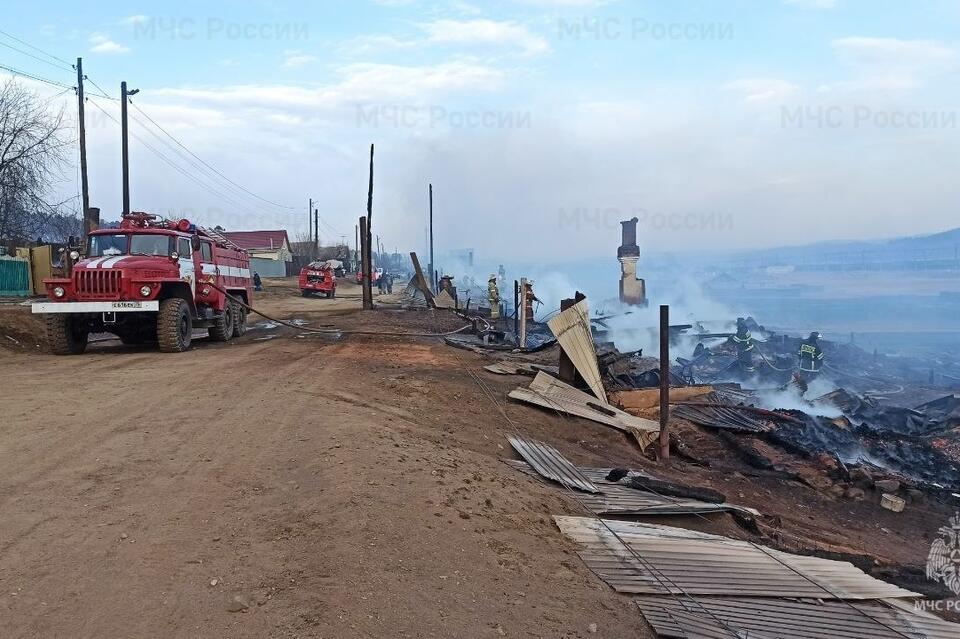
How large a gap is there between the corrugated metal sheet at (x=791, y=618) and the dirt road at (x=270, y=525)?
9.8 inches

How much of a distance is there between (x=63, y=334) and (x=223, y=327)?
3.84m

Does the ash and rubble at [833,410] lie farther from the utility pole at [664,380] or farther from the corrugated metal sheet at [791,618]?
the corrugated metal sheet at [791,618]

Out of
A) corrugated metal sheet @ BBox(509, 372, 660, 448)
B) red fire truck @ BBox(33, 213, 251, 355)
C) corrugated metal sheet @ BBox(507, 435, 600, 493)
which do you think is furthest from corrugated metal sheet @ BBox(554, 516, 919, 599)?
red fire truck @ BBox(33, 213, 251, 355)

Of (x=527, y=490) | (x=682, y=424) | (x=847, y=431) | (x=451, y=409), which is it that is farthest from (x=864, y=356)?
(x=527, y=490)

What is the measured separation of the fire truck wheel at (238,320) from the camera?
56.8ft

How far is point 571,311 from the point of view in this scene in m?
11.9

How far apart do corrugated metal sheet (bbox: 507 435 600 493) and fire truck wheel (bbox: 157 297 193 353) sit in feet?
24.6

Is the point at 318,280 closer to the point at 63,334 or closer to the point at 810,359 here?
the point at 810,359

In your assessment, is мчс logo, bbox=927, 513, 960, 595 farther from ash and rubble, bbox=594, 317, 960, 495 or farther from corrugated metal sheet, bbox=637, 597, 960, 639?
corrugated metal sheet, bbox=637, 597, 960, 639

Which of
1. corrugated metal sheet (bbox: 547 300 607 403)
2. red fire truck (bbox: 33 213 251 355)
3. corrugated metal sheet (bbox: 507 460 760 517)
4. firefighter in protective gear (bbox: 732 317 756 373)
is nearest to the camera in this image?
corrugated metal sheet (bbox: 507 460 760 517)

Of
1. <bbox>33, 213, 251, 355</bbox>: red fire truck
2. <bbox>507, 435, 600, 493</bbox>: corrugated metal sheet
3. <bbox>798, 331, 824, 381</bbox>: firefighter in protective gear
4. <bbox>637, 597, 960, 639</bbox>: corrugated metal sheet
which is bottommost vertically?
<bbox>798, 331, 824, 381</bbox>: firefighter in protective gear

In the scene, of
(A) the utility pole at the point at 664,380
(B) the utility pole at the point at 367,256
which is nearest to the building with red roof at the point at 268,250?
(B) the utility pole at the point at 367,256

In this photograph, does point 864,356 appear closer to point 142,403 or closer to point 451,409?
point 451,409

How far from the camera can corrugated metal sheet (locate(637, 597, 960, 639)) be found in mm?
4195
